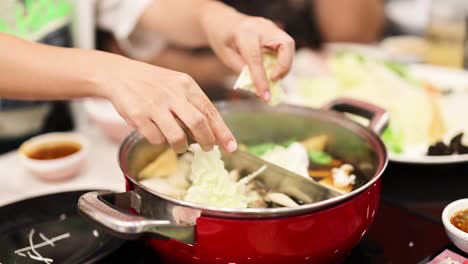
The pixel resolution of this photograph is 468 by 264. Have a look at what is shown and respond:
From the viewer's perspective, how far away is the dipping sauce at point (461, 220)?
128cm

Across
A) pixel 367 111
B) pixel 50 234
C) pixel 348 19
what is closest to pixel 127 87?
pixel 50 234

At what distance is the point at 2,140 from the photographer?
78.8 inches

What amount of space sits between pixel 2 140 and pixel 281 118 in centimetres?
106

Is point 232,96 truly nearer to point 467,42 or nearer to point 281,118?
point 281,118

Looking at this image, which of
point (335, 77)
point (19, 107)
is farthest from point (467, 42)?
point (19, 107)

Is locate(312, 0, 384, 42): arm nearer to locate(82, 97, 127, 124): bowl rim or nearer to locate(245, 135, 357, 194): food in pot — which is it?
locate(82, 97, 127, 124): bowl rim

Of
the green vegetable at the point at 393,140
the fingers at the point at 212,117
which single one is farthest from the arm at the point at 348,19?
the fingers at the point at 212,117

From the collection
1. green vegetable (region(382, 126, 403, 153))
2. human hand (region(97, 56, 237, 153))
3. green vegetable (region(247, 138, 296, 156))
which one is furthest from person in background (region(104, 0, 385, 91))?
human hand (region(97, 56, 237, 153))

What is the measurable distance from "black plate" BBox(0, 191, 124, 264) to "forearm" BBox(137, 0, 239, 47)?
0.61 meters

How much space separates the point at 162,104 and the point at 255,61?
0.41 metres

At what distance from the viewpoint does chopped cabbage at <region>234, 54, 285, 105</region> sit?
55.6 inches

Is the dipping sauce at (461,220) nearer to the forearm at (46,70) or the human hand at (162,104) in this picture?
the human hand at (162,104)

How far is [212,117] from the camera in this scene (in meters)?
1.09

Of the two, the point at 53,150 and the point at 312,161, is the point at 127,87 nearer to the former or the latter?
the point at 312,161
